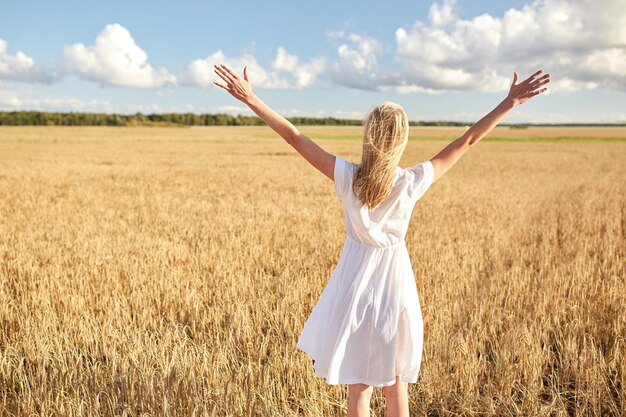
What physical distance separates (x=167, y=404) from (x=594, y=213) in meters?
11.9

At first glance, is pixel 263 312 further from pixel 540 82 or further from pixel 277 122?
pixel 540 82

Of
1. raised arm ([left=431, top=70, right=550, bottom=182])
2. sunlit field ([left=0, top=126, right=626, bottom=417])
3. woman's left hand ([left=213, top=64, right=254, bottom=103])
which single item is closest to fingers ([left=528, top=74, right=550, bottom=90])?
raised arm ([left=431, top=70, right=550, bottom=182])

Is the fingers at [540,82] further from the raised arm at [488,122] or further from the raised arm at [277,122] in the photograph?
the raised arm at [277,122]

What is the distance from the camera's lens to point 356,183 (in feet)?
8.02

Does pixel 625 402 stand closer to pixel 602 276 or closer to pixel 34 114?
pixel 602 276

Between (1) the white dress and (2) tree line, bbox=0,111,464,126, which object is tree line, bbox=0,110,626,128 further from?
(1) the white dress

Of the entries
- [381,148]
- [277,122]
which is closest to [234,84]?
[277,122]

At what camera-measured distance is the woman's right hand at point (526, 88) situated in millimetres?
2719

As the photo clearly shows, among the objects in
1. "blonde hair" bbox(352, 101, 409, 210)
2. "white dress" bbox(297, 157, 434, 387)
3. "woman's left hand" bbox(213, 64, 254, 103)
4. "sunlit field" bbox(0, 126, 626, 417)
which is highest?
"woman's left hand" bbox(213, 64, 254, 103)

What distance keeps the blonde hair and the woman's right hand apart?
2.59 ft

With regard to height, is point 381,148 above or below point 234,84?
below

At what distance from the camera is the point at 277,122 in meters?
2.52

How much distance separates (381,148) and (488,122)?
2.35 ft

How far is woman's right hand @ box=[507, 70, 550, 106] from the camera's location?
2.72 meters
